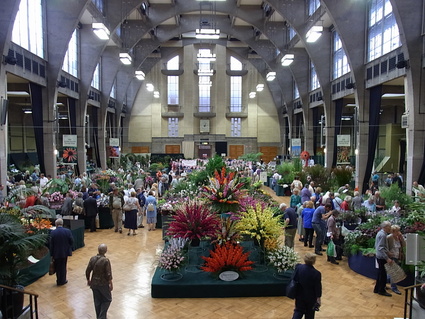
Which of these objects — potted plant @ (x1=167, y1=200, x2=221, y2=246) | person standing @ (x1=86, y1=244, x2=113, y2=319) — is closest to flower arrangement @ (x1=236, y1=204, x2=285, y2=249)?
potted plant @ (x1=167, y1=200, x2=221, y2=246)

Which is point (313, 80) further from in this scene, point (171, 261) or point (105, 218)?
point (171, 261)

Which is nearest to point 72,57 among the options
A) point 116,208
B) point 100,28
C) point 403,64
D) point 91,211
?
point 100,28

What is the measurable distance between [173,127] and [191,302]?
3187 cm

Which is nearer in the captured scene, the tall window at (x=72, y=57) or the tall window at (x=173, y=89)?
the tall window at (x=72, y=57)

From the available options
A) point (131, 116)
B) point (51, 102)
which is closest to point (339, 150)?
point (51, 102)

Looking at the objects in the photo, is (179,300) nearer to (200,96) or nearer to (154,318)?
(154,318)

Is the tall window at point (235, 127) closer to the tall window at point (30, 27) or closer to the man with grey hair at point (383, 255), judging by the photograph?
the tall window at point (30, 27)

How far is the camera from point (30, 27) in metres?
15.7

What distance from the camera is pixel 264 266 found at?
6.59 metres

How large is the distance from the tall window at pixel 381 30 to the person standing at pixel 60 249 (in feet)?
47.3

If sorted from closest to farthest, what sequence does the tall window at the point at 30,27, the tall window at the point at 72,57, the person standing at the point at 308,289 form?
the person standing at the point at 308,289 < the tall window at the point at 30,27 < the tall window at the point at 72,57

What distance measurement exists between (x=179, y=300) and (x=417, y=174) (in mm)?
10944

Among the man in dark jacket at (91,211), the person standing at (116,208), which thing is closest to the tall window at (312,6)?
the person standing at (116,208)

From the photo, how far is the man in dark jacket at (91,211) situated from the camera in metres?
10.4
